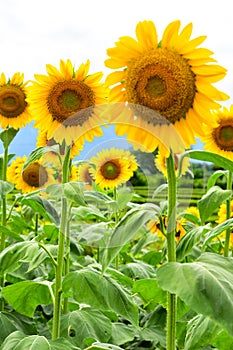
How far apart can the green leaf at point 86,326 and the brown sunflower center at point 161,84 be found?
79 centimetres

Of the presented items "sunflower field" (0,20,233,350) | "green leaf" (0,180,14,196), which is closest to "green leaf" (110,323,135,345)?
"sunflower field" (0,20,233,350)

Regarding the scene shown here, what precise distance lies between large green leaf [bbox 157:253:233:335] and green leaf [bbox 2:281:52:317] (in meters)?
0.68

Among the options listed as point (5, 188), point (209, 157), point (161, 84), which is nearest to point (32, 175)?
point (5, 188)

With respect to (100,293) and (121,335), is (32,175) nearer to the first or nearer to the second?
(121,335)

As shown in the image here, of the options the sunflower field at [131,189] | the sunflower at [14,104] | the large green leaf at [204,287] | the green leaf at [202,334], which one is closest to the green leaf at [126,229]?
the sunflower field at [131,189]

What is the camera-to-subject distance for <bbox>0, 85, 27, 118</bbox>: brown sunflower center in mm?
2297

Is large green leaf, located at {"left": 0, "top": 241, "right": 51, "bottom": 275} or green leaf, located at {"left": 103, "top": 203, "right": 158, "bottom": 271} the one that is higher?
green leaf, located at {"left": 103, "top": 203, "right": 158, "bottom": 271}

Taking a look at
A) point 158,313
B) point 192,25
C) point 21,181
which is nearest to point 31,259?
point 158,313

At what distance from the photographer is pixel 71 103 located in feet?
5.32

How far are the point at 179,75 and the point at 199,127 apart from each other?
4.8 inches

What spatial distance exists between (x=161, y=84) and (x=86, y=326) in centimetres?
88

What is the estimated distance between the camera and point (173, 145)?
1.19m

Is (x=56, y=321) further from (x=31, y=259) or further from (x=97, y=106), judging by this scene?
(x=97, y=106)

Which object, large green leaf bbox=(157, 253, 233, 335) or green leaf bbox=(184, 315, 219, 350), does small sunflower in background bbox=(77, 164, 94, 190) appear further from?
large green leaf bbox=(157, 253, 233, 335)
